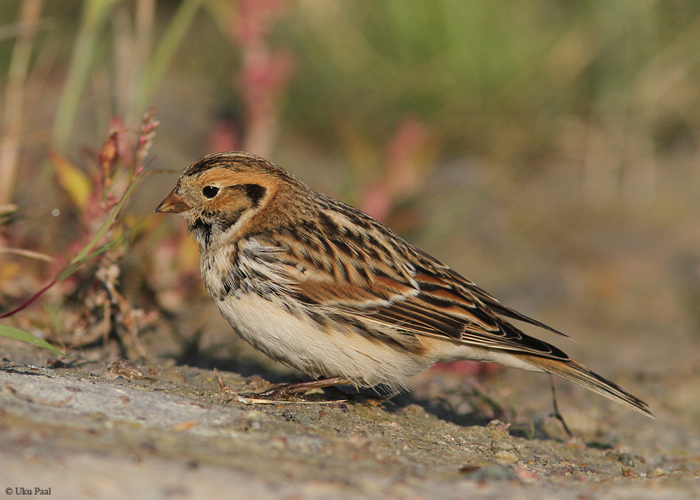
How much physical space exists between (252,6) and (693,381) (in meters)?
4.41

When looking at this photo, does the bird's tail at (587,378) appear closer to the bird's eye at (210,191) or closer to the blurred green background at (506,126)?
the bird's eye at (210,191)

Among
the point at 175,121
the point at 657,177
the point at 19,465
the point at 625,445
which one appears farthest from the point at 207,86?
the point at 19,465

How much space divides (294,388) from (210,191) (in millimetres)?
1146

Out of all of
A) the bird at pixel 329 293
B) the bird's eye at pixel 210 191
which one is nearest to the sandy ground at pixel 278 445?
the bird at pixel 329 293

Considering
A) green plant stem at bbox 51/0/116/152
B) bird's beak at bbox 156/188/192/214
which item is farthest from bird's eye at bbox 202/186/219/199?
green plant stem at bbox 51/0/116/152

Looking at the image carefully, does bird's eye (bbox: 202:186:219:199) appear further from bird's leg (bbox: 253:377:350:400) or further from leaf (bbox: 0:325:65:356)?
leaf (bbox: 0:325:65:356)

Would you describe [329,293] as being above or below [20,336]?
above

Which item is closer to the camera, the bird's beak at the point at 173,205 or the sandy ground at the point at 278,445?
the sandy ground at the point at 278,445

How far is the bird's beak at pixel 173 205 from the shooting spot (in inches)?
173

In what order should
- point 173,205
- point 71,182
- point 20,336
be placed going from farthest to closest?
1. point 71,182
2. point 173,205
3. point 20,336

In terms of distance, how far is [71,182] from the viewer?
516 cm

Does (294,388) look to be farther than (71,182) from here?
No

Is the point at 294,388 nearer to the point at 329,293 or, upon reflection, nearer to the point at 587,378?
the point at 329,293

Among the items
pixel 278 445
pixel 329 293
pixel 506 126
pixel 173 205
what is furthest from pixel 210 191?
pixel 506 126
